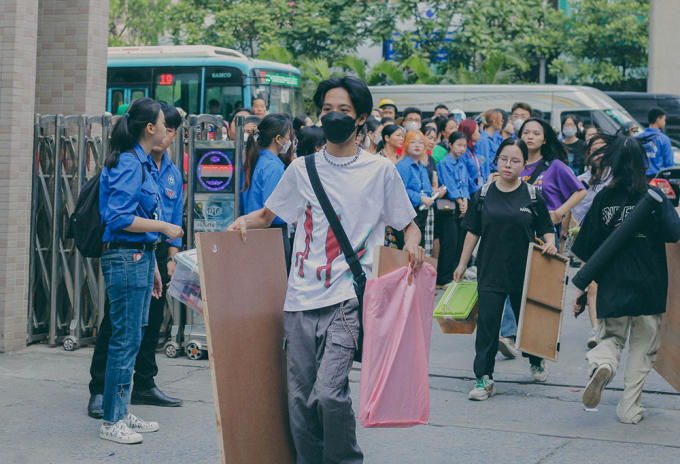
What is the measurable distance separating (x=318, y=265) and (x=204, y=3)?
1126 inches

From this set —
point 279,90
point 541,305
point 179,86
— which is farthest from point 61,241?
point 279,90

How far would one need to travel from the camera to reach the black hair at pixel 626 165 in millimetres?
5449

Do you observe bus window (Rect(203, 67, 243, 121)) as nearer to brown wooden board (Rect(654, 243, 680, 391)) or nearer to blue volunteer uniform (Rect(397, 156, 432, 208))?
blue volunteer uniform (Rect(397, 156, 432, 208))

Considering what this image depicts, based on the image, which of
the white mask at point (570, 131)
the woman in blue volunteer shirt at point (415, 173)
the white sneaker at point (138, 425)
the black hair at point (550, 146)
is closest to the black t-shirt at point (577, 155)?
the white mask at point (570, 131)

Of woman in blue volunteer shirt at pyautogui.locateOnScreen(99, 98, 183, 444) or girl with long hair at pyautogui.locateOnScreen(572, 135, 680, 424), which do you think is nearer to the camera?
woman in blue volunteer shirt at pyautogui.locateOnScreen(99, 98, 183, 444)

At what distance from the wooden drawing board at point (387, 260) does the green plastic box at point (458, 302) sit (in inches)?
89.9

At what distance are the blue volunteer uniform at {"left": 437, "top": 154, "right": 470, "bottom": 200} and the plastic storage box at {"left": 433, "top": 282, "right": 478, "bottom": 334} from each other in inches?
160

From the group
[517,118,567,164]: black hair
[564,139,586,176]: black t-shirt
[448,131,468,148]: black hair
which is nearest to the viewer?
[517,118,567,164]: black hair

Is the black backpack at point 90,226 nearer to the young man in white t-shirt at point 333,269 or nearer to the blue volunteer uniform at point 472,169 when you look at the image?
the young man in white t-shirt at point 333,269

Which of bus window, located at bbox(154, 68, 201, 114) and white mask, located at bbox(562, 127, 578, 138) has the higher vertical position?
bus window, located at bbox(154, 68, 201, 114)

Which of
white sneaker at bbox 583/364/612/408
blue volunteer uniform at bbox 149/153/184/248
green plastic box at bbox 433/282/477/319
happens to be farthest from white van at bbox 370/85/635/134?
blue volunteer uniform at bbox 149/153/184/248

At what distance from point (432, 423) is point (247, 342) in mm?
2000

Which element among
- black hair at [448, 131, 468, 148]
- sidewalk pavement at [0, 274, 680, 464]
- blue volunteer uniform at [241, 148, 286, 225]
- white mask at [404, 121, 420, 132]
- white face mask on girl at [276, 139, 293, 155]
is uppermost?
white mask at [404, 121, 420, 132]

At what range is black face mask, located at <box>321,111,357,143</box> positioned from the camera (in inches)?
148
